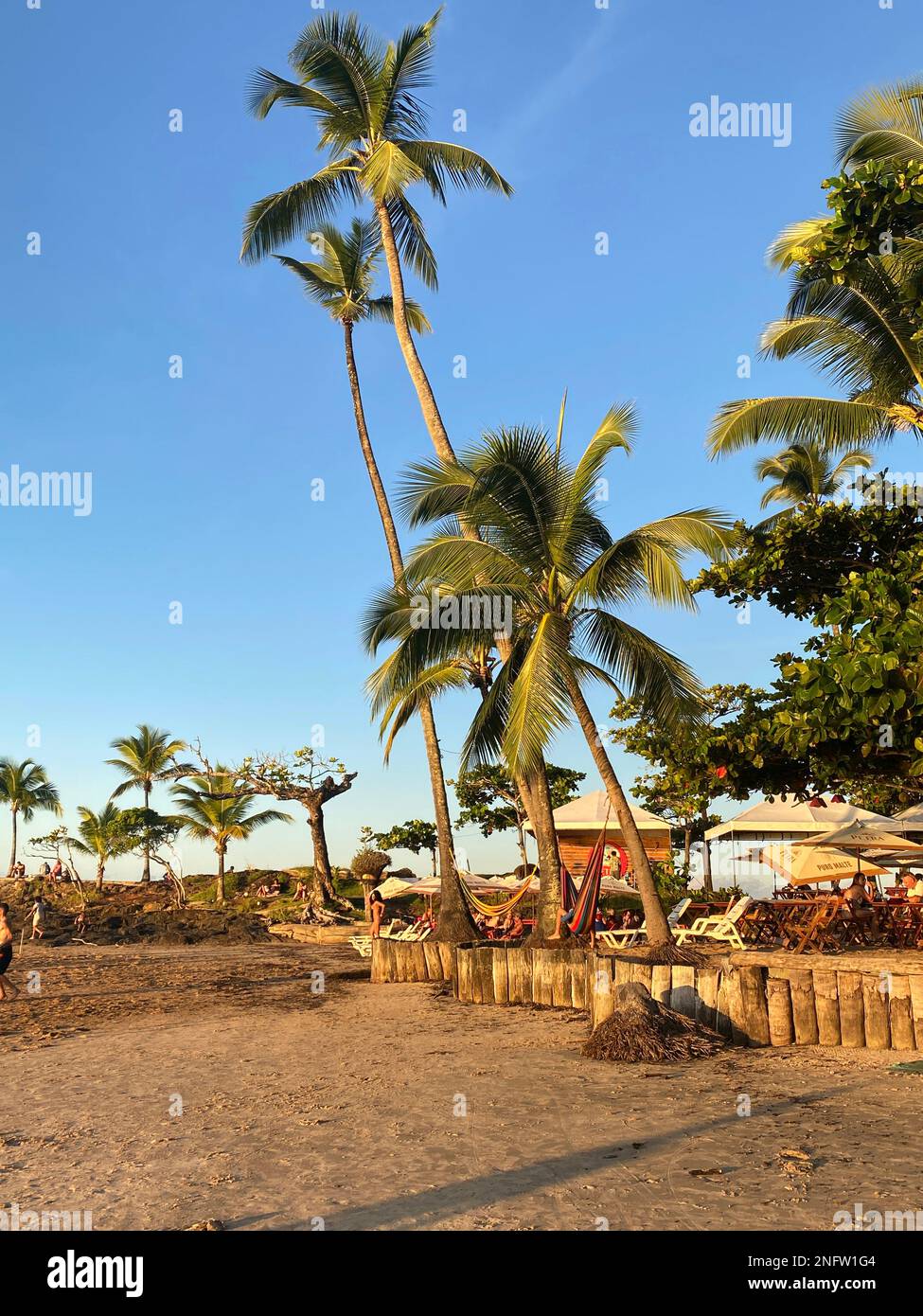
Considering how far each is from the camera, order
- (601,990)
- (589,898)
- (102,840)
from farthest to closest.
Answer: (102,840), (589,898), (601,990)

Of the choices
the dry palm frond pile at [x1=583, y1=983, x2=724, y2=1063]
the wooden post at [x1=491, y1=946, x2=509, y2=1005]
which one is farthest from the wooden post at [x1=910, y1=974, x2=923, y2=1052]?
the wooden post at [x1=491, y1=946, x2=509, y2=1005]

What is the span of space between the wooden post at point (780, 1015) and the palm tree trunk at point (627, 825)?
11.8ft

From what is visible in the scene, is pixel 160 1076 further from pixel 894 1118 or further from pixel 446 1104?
pixel 894 1118

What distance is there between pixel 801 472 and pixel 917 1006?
25390mm

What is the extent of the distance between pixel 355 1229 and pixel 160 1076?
477cm

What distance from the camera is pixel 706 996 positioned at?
32.3 feet

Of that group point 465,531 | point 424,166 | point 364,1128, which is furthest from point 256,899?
point 364,1128

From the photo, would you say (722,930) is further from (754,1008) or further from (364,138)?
(364,138)

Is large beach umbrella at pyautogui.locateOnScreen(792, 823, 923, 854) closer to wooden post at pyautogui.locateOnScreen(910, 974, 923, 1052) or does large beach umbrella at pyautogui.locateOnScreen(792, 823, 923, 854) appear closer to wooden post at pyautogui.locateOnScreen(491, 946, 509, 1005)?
wooden post at pyautogui.locateOnScreen(491, 946, 509, 1005)

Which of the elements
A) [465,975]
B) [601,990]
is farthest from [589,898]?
[601,990]

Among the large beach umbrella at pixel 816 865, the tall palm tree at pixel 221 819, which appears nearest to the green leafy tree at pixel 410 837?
the tall palm tree at pixel 221 819

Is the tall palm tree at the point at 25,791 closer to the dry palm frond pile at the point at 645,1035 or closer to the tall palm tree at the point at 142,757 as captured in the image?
the tall palm tree at the point at 142,757

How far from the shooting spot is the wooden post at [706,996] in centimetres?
977
